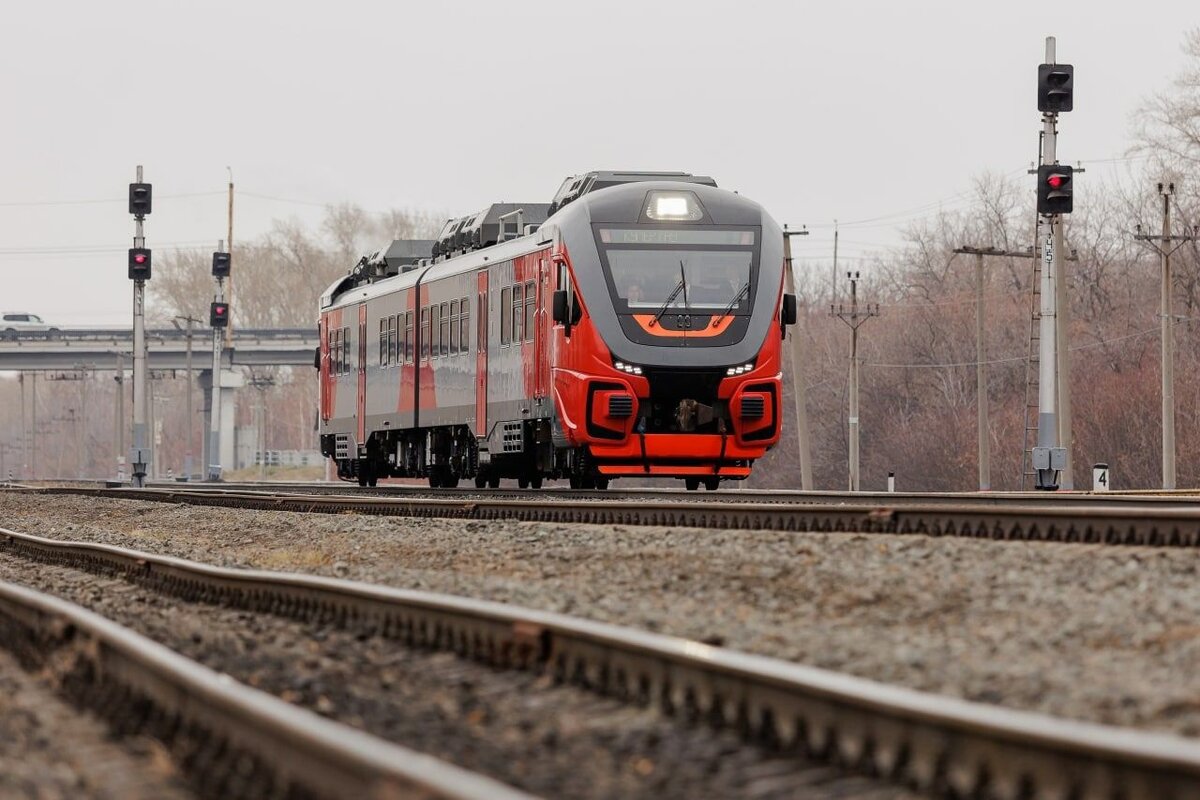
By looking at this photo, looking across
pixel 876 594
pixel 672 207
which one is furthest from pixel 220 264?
pixel 876 594

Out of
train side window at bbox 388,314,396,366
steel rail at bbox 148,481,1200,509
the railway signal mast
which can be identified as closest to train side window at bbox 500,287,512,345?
steel rail at bbox 148,481,1200,509

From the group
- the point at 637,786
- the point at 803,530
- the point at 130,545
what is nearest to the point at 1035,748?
the point at 637,786

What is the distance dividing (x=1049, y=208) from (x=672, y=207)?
817cm

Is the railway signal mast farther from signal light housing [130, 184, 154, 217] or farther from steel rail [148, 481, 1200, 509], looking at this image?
signal light housing [130, 184, 154, 217]

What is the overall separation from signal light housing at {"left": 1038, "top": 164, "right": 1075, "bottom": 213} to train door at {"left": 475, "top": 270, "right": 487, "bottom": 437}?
8.32 metres

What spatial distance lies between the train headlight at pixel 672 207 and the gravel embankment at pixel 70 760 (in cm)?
1429

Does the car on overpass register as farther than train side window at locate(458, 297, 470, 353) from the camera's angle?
Yes

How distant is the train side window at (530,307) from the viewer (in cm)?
2125

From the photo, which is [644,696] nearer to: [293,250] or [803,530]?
[803,530]

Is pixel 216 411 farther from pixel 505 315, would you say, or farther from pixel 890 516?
pixel 890 516

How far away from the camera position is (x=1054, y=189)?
26.6 meters

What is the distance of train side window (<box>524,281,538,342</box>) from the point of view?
2125cm

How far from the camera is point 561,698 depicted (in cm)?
632

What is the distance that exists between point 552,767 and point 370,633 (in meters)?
3.35
